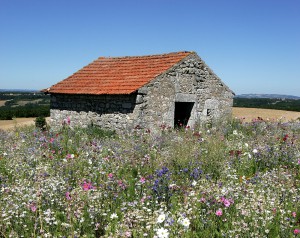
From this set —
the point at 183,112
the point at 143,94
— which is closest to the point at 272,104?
the point at 183,112

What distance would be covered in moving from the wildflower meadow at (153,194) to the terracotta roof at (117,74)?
494 centimetres

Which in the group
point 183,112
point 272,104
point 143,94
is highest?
point 143,94

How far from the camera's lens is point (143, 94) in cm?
1248

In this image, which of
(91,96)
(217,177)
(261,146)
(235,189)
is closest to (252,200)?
(235,189)

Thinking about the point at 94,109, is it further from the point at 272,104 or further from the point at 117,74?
the point at 272,104

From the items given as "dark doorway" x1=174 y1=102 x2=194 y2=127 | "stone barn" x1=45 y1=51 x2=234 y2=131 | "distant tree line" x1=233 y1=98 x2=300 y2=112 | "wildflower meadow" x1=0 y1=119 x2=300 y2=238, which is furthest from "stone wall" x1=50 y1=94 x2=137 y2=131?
"distant tree line" x1=233 y1=98 x2=300 y2=112

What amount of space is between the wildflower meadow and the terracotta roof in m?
4.94

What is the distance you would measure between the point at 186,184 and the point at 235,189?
3.25 ft

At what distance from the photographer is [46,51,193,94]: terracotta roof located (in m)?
13.1

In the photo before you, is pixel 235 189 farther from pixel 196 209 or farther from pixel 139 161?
pixel 139 161

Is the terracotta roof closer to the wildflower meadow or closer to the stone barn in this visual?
the stone barn

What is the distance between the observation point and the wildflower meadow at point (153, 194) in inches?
151

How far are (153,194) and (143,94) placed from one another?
789cm

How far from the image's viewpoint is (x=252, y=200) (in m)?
4.17
